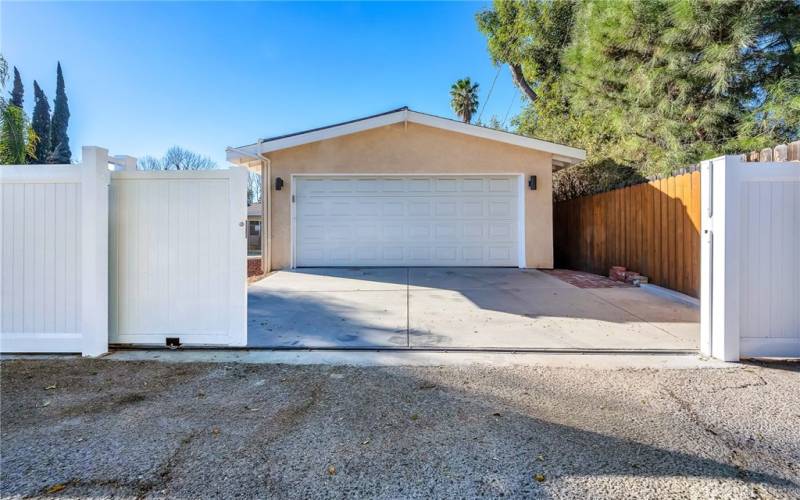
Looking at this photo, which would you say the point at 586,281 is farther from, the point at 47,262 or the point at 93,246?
the point at 47,262

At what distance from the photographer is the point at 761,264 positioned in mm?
3121

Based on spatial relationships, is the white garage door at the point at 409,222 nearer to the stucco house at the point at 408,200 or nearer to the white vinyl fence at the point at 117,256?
the stucco house at the point at 408,200

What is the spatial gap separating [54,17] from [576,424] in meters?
10.3

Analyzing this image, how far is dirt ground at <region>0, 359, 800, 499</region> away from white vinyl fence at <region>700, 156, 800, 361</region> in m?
0.25

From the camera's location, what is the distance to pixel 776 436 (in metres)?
2.02

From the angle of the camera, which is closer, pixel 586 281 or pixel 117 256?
pixel 117 256

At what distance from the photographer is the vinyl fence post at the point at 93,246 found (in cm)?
321

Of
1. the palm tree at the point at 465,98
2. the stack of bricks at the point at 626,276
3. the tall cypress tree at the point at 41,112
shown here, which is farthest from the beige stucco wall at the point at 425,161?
the tall cypress tree at the point at 41,112

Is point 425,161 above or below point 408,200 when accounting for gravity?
above

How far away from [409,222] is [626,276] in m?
4.59

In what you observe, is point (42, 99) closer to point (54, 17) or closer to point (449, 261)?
point (54, 17)

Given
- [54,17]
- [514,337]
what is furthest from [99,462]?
[54,17]

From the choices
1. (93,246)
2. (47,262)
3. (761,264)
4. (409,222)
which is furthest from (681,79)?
(47,262)

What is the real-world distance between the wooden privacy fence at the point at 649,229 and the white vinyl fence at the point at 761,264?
→ 625 millimetres
